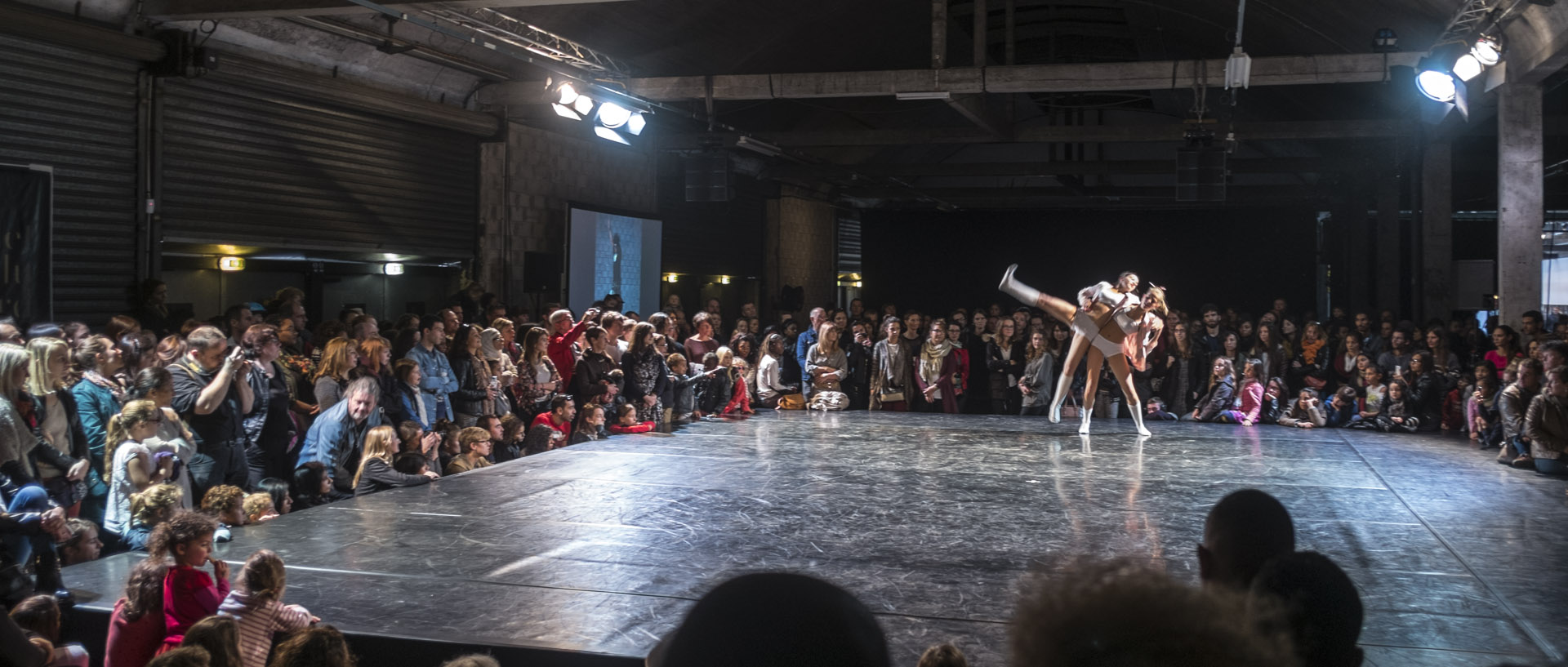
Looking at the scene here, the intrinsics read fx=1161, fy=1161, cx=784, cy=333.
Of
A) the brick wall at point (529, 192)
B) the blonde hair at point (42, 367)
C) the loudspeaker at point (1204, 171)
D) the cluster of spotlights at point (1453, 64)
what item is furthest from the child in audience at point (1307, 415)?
the blonde hair at point (42, 367)

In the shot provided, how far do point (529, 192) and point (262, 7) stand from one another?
5.58 meters

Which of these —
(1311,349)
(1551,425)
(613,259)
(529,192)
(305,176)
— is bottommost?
(1551,425)

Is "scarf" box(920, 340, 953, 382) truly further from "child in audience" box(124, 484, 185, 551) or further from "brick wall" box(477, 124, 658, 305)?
"child in audience" box(124, 484, 185, 551)

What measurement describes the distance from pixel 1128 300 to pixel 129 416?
754cm

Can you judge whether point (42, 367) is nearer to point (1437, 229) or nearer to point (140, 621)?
point (140, 621)

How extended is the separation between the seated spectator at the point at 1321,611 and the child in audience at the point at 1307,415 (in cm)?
990

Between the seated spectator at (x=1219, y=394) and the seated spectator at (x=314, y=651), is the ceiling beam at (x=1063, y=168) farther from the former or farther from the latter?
the seated spectator at (x=314, y=651)

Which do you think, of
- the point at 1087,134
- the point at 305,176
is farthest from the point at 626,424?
the point at 1087,134

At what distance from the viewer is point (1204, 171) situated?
12727 millimetres

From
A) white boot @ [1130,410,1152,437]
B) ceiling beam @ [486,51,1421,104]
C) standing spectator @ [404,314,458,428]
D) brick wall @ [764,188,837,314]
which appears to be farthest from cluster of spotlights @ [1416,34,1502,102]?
brick wall @ [764,188,837,314]

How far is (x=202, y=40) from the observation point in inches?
380

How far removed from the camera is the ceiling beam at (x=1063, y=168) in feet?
65.2

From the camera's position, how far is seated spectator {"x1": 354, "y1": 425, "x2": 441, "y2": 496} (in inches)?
271

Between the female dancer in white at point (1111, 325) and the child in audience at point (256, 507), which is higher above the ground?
the female dancer in white at point (1111, 325)
